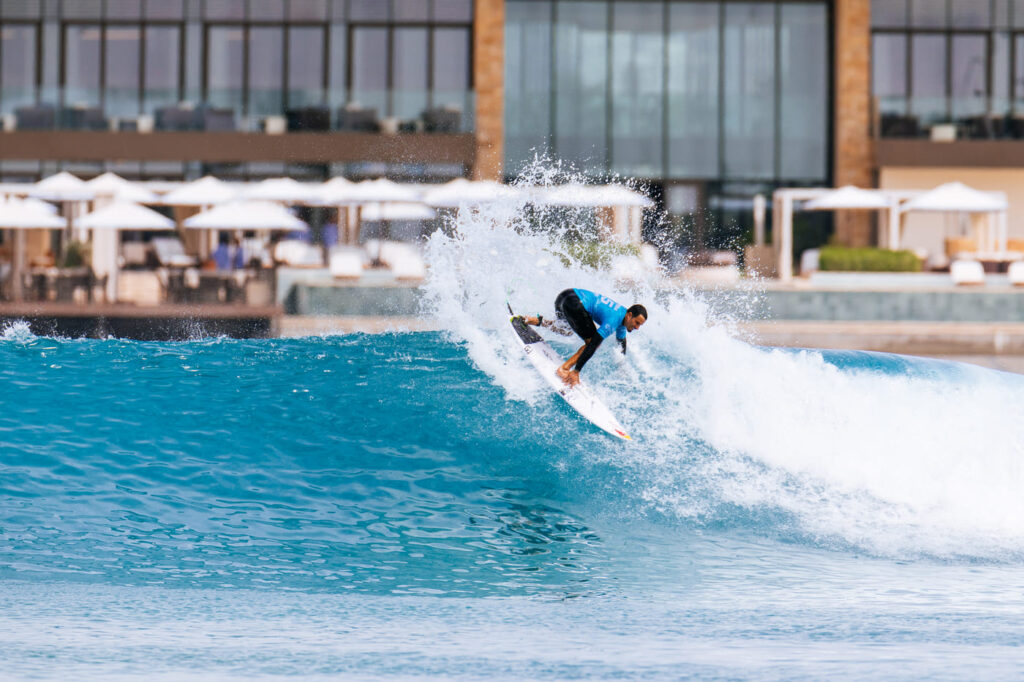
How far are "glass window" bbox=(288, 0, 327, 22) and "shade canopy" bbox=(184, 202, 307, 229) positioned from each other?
11435mm

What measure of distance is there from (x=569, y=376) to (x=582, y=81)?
79.3ft

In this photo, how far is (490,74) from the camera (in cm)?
3528

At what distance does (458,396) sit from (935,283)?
14253 mm

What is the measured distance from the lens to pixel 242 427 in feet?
40.8

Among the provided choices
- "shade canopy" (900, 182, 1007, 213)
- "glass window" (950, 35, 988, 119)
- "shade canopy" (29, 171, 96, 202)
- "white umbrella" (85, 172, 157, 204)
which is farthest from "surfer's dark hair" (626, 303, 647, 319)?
"glass window" (950, 35, 988, 119)

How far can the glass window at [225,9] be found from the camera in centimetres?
3612

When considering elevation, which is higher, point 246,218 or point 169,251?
point 246,218

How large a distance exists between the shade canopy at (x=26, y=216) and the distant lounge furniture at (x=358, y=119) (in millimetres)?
10500

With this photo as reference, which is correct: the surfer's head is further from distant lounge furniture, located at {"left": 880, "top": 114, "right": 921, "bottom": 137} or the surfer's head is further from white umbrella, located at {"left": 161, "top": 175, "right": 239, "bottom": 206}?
distant lounge furniture, located at {"left": 880, "top": 114, "right": 921, "bottom": 137}

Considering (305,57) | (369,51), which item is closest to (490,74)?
(369,51)

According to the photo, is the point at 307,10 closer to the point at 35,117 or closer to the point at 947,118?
the point at 35,117

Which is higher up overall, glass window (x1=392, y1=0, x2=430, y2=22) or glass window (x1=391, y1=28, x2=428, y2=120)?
glass window (x1=392, y1=0, x2=430, y2=22)

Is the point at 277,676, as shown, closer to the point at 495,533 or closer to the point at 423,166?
the point at 495,533

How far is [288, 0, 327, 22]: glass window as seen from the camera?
36.0 metres
